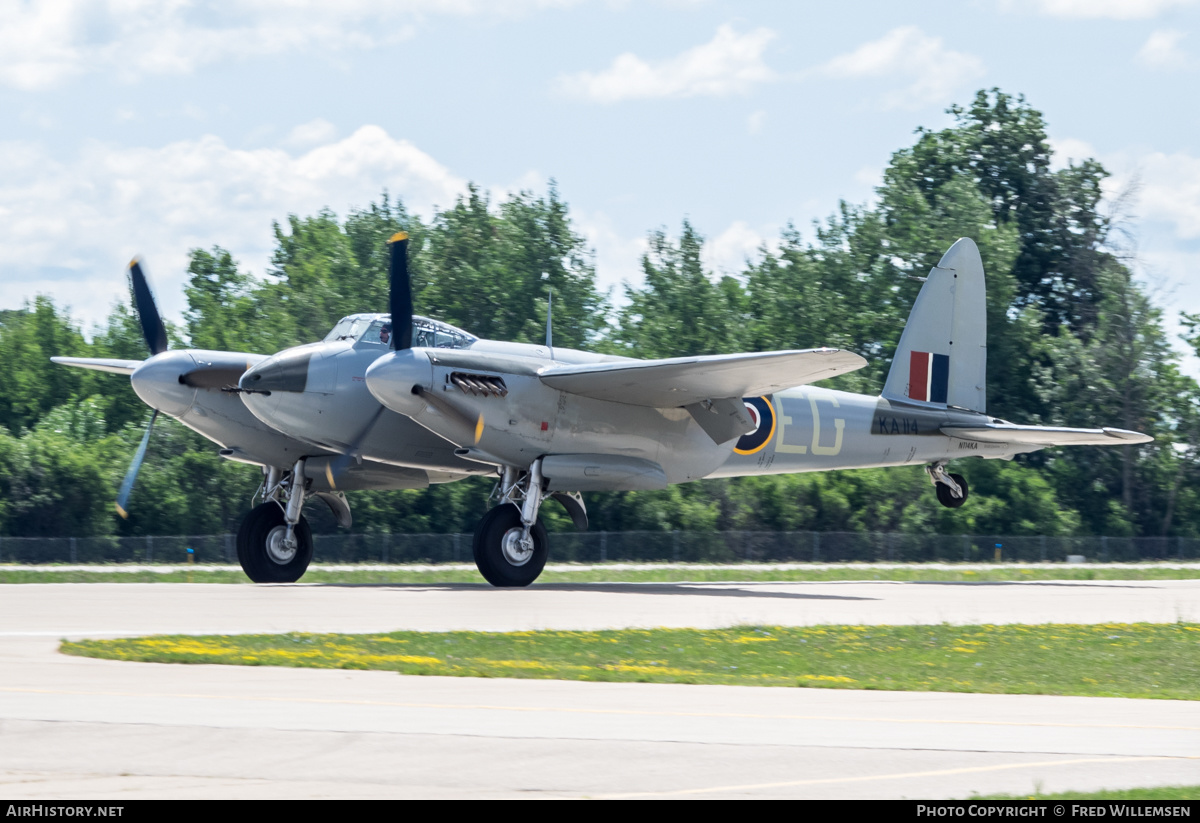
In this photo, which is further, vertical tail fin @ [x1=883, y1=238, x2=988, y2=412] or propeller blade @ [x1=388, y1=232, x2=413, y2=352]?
vertical tail fin @ [x1=883, y1=238, x2=988, y2=412]

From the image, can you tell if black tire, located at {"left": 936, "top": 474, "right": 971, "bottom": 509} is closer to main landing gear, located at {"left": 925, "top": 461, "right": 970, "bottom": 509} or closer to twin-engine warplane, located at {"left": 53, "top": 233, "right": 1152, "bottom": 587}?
main landing gear, located at {"left": 925, "top": 461, "right": 970, "bottom": 509}

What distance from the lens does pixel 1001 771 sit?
8766 mm

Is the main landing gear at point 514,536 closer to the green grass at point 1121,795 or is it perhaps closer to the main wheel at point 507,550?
the main wheel at point 507,550

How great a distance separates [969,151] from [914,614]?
61.0 metres

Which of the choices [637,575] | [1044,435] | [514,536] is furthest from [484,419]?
[1044,435]

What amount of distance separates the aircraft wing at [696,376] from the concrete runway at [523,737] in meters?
12.5

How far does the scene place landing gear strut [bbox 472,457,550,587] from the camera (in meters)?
27.4

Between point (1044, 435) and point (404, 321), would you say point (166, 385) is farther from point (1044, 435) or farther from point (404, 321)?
point (1044, 435)

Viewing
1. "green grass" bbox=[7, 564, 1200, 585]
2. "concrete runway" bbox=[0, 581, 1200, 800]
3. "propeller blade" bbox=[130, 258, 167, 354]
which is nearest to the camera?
"concrete runway" bbox=[0, 581, 1200, 800]

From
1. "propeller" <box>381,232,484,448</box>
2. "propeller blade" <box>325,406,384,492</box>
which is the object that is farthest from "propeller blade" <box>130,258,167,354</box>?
"propeller" <box>381,232,484,448</box>

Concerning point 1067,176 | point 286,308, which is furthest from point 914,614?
point 1067,176

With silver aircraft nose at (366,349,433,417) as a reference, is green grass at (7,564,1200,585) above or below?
below

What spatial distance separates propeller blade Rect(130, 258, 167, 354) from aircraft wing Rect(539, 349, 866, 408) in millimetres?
9930
